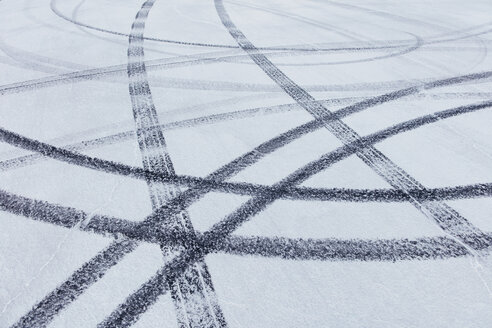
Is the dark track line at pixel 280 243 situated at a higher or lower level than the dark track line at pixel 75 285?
higher

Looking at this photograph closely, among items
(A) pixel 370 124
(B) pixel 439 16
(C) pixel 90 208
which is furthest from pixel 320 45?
(C) pixel 90 208

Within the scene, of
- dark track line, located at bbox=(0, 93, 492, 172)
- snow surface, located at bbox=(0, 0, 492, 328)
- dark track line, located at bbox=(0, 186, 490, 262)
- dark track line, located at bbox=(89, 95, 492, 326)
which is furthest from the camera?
dark track line, located at bbox=(0, 93, 492, 172)

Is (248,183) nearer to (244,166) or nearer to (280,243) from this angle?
(244,166)

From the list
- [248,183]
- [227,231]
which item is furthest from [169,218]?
[248,183]

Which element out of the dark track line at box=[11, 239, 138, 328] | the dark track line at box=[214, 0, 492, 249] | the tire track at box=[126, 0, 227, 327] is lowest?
the dark track line at box=[11, 239, 138, 328]

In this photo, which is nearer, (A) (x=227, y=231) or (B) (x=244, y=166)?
(A) (x=227, y=231)

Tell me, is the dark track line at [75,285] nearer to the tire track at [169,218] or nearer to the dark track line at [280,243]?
the dark track line at [280,243]

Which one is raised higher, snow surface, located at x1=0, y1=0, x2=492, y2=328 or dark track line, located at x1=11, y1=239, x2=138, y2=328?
snow surface, located at x1=0, y1=0, x2=492, y2=328

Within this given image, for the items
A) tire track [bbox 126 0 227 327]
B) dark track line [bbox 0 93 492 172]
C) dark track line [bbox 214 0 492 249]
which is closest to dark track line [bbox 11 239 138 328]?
tire track [bbox 126 0 227 327]

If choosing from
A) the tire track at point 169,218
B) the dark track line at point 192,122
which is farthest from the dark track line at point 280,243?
the dark track line at point 192,122

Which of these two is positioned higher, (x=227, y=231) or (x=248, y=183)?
(x=248, y=183)

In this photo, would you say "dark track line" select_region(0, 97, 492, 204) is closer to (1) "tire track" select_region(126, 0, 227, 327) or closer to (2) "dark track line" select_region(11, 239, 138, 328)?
(1) "tire track" select_region(126, 0, 227, 327)

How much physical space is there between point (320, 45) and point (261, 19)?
168cm

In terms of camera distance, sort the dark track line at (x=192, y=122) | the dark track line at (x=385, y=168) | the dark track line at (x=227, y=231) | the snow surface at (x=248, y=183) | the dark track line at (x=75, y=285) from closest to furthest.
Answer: the dark track line at (x=75, y=285) → the snow surface at (x=248, y=183) → the dark track line at (x=227, y=231) → the dark track line at (x=385, y=168) → the dark track line at (x=192, y=122)
